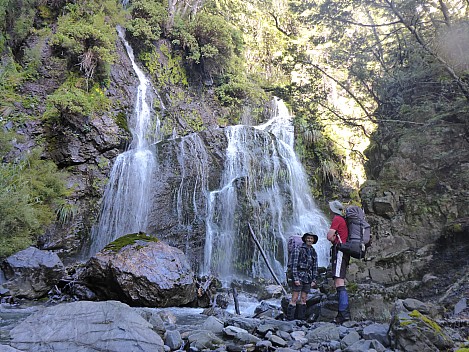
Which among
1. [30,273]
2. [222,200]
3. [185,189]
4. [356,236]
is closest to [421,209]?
[356,236]

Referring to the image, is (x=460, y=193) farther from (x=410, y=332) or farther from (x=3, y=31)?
(x=3, y=31)

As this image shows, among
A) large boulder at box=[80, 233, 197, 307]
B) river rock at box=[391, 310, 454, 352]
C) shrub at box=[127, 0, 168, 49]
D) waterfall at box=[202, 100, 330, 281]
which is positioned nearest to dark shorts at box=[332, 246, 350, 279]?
river rock at box=[391, 310, 454, 352]

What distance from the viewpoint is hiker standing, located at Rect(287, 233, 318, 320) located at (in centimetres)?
556

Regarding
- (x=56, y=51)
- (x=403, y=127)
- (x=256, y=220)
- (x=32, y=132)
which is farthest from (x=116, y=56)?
(x=403, y=127)

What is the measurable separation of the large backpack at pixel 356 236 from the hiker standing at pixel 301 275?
792mm

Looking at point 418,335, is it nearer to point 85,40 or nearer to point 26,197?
point 26,197

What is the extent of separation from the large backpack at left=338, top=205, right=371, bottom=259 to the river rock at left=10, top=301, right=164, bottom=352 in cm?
299

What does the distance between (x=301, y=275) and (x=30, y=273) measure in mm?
5920

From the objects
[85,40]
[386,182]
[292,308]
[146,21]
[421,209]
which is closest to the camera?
[292,308]

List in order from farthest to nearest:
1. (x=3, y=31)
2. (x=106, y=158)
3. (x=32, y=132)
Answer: (x=3, y=31) → (x=106, y=158) → (x=32, y=132)

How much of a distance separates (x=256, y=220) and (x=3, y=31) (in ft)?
41.0

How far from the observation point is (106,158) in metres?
12.4

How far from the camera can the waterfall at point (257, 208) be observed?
37.0ft

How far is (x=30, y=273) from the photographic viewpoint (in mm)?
7402
